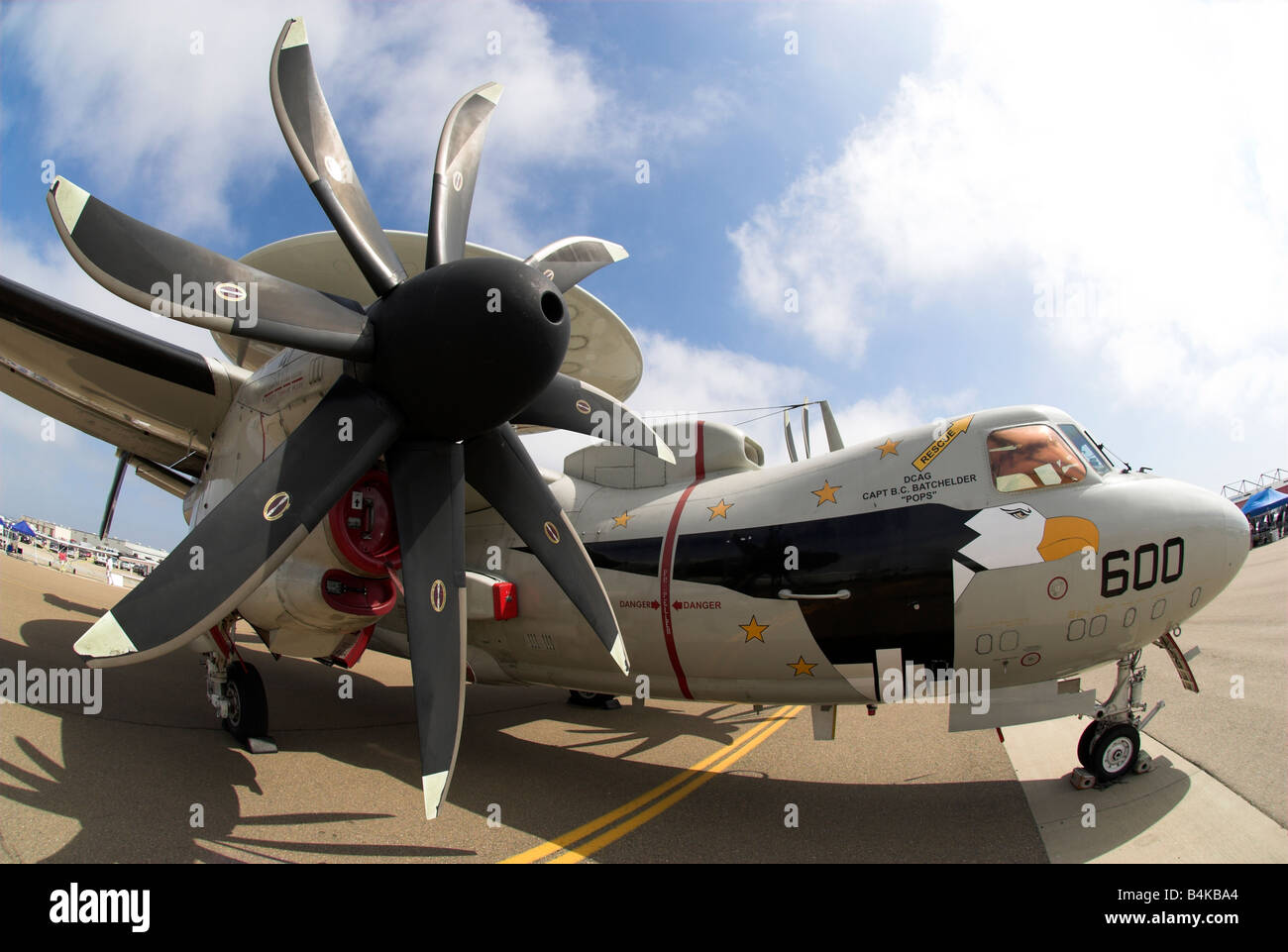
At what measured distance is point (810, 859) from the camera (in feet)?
15.3

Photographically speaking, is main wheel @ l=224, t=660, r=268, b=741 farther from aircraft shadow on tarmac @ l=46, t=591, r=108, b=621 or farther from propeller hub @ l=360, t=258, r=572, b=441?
aircraft shadow on tarmac @ l=46, t=591, r=108, b=621

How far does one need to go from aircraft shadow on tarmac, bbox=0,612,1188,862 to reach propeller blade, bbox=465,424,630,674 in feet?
5.79

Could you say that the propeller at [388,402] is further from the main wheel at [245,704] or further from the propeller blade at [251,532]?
the main wheel at [245,704]

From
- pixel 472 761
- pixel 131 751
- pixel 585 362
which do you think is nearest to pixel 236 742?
pixel 131 751

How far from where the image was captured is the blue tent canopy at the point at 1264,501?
1446 inches

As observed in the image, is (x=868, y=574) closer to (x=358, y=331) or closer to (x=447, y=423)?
(x=447, y=423)

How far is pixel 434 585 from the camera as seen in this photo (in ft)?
15.4

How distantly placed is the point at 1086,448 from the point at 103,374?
9.03 m

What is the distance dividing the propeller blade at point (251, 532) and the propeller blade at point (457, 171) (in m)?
1.40

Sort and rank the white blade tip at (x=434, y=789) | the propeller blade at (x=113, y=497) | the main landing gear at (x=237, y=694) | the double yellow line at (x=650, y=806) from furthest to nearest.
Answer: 1. the propeller blade at (x=113, y=497)
2. the main landing gear at (x=237, y=694)
3. the double yellow line at (x=650, y=806)
4. the white blade tip at (x=434, y=789)

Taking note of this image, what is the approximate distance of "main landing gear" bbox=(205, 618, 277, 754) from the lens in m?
6.50

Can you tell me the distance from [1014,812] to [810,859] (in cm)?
203

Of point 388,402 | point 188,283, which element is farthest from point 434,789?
point 188,283

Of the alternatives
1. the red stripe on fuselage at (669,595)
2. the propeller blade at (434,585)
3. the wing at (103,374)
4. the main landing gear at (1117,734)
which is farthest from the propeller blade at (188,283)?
the main landing gear at (1117,734)
